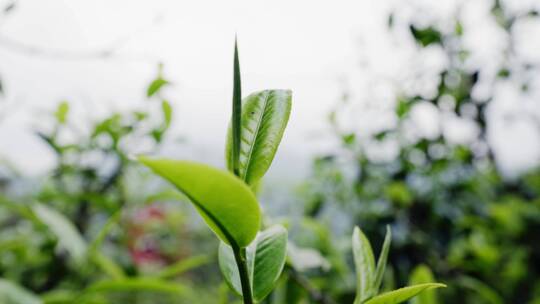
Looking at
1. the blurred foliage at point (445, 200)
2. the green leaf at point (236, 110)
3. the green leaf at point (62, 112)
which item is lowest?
the blurred foliage at point (445, 200)

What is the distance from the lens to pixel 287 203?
9.09ft

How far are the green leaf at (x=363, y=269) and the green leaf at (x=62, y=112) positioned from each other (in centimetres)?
87

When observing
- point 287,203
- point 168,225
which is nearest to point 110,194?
point 287,203

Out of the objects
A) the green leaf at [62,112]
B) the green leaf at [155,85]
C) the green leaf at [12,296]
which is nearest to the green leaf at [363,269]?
the green leaf at [155,85]

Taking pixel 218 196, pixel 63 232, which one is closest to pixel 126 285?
pixel 63 232

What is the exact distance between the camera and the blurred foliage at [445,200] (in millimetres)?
1357

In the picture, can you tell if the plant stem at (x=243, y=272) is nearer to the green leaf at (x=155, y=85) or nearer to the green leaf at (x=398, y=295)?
the green leaf at (x=398, y=295)

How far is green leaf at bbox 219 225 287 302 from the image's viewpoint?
0.30 meters

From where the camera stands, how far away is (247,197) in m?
0.22

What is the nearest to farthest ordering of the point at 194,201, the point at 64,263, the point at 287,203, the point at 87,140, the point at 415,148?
1. the point at 194,201
2. the point at 64,263
3. the point at 87,140
4. the point at 415,148
5. the point at 287,203

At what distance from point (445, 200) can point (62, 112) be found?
136 centimetres

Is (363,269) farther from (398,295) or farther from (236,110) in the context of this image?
(236,110)

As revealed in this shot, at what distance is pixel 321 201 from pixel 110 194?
784 millimetres

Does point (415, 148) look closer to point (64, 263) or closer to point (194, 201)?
point (64, 263)
